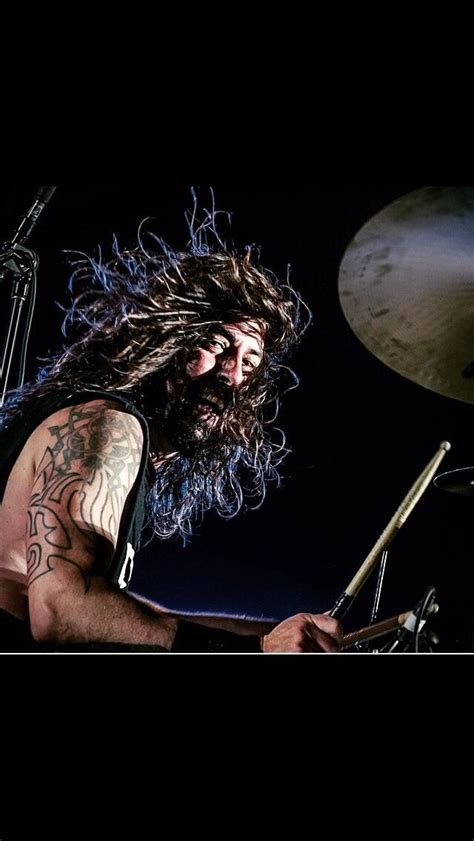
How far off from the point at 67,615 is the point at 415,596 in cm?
84

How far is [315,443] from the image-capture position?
197 centimetres

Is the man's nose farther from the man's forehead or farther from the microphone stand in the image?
the microphone stand

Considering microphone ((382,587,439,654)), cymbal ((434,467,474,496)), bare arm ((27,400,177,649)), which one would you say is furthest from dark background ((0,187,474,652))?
bare arm ((27,400,177,649))

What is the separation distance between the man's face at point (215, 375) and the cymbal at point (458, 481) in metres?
0.54

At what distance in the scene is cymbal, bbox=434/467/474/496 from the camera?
174 cm

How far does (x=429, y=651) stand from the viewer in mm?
1598

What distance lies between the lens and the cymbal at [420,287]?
174 centimetres

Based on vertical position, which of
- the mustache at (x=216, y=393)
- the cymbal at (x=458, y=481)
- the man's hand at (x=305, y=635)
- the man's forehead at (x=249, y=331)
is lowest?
the man's hand at (x=305, y=635)

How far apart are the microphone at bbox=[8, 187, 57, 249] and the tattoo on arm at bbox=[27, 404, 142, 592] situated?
0.56 m

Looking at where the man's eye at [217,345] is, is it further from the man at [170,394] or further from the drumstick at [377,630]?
the drumstick at [377,630]

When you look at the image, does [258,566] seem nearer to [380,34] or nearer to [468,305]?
[468,305]

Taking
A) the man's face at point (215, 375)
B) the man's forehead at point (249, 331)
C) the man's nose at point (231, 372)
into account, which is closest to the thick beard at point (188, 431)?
the man's face at point (215, 375)

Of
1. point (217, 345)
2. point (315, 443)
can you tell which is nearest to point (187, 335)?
point (217, 345)
